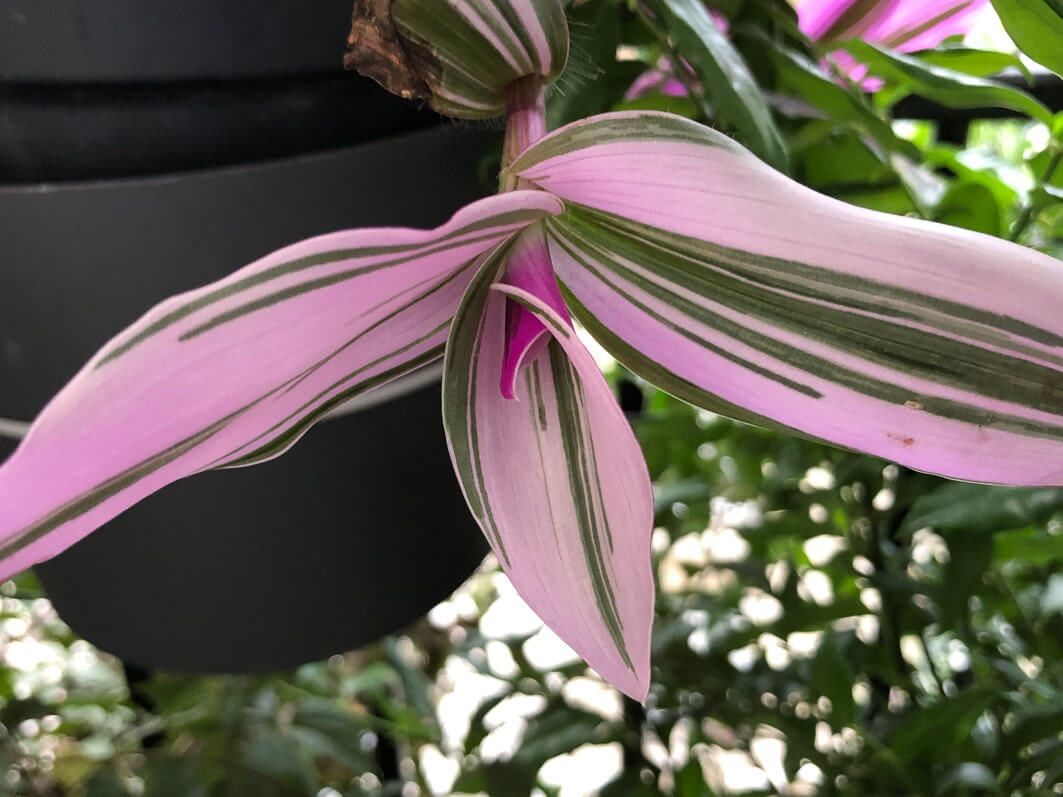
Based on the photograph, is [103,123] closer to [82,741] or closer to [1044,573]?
[1044,573]

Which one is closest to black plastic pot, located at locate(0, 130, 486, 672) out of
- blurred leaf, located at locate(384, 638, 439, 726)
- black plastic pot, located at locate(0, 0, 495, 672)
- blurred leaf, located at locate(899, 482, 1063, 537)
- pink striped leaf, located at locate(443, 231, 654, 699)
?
black plastic pot, located at locate(0, 0, 495, 672)

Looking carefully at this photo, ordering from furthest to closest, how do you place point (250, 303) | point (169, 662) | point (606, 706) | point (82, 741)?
1. point (606, 706)
2. point (82, 741)
3. point (169, 662)
4. point (250, 303)

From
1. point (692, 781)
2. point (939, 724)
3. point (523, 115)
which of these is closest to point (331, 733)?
point (692, 781)

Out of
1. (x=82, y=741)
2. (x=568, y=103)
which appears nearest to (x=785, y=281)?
(x=568, y=103)

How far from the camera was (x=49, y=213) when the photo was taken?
0.87ft

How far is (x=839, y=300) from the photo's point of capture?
162 mm

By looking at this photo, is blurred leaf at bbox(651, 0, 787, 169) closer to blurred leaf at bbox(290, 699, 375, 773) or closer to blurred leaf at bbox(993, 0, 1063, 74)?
blurred leaf at bbox(993, 0, 1063, 74)

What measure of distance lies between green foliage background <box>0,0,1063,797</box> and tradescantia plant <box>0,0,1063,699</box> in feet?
0.25

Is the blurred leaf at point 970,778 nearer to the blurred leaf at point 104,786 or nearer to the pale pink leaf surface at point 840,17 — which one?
the pale pink leaf surface at point 840,17

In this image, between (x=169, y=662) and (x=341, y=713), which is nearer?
(x=169, y=662)

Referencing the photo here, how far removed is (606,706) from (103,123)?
1.19 m

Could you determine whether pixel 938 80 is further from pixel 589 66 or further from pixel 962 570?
pixel 962 570

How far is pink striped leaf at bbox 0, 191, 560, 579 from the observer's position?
15cm

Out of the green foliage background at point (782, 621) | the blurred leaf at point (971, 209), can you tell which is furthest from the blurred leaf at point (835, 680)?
the blurred leaf at point (971, 209)
